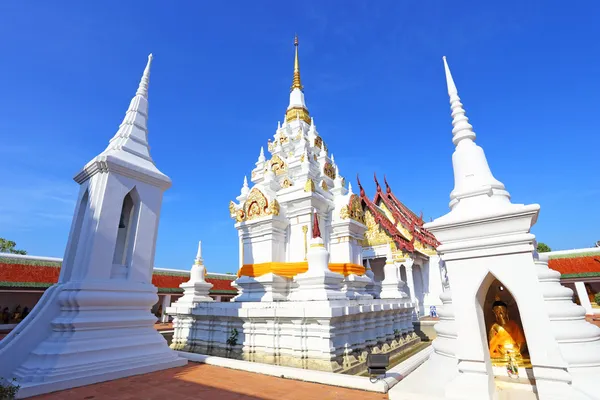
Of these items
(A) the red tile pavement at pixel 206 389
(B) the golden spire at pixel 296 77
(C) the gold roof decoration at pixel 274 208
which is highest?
(B) the golden spire at pixel 296 77

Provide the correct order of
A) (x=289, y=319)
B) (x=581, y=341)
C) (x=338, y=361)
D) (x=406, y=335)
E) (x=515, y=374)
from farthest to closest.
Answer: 1. (x=406, y=335)
2. (x=289, y=319)
3. (x=338, y=361)
4. (x=515, y=374)
5. (x=581, y=341)

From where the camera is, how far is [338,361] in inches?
263

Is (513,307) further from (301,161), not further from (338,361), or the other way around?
(301,161)

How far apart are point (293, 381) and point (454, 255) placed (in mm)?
4018

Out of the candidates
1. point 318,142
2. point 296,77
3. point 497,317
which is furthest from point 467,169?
point 296,77

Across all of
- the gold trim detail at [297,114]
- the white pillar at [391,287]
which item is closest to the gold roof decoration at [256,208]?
the white pillar at [391,287]

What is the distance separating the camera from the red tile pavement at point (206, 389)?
15.6ft

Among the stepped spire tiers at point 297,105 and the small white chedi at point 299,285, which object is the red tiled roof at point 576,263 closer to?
the small white chedi at point 299,285

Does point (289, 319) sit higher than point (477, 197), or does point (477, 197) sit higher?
point (477, 197)

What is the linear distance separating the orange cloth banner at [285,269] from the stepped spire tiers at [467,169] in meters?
6.91

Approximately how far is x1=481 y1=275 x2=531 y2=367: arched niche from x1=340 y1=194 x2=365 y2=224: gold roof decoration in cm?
790

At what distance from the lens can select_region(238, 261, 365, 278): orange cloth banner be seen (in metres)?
10.1

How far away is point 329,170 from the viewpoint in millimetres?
14117

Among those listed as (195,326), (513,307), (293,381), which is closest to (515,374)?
(513,307)
